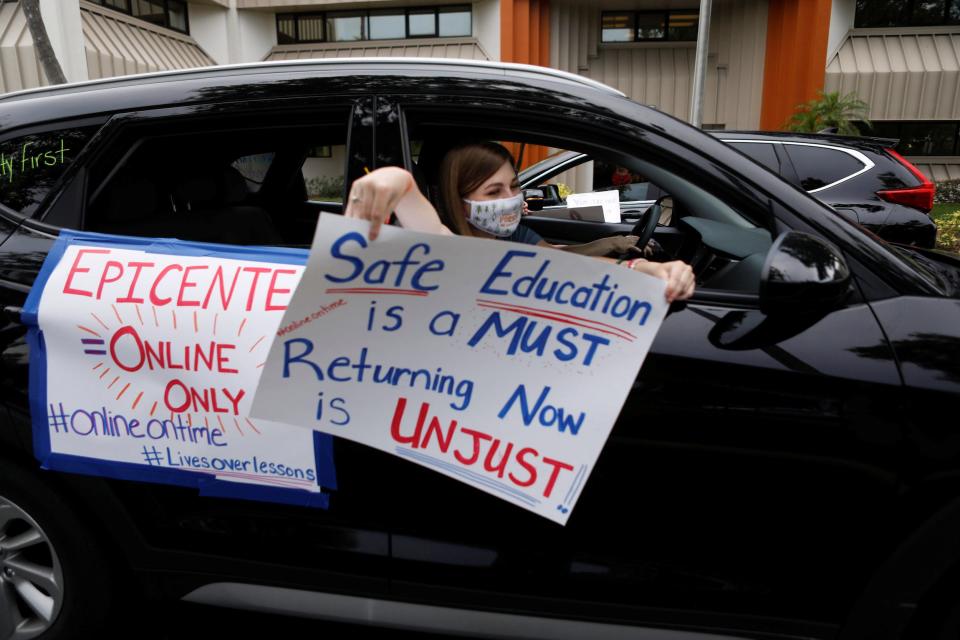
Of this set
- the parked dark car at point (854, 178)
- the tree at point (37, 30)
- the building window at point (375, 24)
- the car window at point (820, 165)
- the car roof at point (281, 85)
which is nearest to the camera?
the car roof at point (281, 85)

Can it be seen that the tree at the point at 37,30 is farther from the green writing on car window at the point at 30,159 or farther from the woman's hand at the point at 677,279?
the woman's hand at the point at 677,279

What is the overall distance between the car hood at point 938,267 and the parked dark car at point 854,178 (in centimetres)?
344

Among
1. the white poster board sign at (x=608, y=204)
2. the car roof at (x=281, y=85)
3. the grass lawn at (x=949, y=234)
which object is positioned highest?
the car roof at (x=281, y=85)

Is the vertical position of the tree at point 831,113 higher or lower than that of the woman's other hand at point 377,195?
lower

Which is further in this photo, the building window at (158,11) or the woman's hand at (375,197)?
the building window at (158,11)

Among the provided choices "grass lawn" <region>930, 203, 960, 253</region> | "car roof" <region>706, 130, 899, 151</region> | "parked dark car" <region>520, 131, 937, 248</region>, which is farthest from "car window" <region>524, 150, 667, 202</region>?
"grass lawn" <region>930, 203, 960, 253</region>

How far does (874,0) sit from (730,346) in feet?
68.7

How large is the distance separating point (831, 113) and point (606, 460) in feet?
58.5

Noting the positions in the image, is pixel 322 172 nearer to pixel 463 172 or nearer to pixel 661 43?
pixel 463 172

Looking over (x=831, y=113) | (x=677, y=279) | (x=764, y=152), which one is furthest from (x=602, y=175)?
(x=831, y=113)

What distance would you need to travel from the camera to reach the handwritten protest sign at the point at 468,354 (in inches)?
59.8

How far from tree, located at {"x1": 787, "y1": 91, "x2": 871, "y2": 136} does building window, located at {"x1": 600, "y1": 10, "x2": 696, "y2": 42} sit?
390 centimetres

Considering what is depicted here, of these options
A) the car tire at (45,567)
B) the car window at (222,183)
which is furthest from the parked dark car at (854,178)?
the car tire at (45,567)

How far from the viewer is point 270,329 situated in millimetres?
1633
